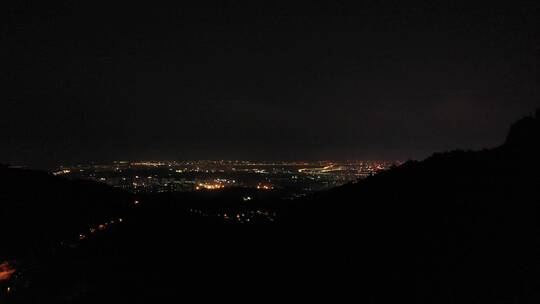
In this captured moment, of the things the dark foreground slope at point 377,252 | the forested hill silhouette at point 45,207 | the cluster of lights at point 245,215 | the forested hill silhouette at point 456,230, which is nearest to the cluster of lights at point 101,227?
the forested hill silhouette at point 45,207

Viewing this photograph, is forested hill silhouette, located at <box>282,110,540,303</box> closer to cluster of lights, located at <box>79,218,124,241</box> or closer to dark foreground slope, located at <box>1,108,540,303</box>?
dark foreground slope, located at <box>1,108,540,303</box>

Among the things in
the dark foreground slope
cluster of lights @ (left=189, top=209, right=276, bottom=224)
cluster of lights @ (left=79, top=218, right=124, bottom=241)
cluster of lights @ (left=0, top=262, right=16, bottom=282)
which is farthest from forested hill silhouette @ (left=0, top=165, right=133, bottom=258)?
cluster of lights @ (left=189, top=209, right=276, bottom=224)

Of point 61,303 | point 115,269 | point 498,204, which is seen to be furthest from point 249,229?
point 498,204

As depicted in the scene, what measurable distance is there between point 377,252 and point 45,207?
77.7ft

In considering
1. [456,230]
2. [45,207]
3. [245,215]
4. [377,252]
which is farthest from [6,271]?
[245,215]

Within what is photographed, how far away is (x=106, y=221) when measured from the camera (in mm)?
26141

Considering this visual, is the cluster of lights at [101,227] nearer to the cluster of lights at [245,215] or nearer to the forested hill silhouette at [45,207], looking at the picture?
the forested hill silhouette at [45,207]

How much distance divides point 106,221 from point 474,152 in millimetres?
20481

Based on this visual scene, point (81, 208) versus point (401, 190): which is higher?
point (401, 190)

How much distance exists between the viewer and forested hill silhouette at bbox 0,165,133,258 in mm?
21594

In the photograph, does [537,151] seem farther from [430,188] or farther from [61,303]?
[61,303]

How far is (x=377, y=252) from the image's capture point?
1158 cm

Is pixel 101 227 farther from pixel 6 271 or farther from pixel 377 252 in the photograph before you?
pixel 377 252

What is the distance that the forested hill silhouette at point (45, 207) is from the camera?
70.8ft
